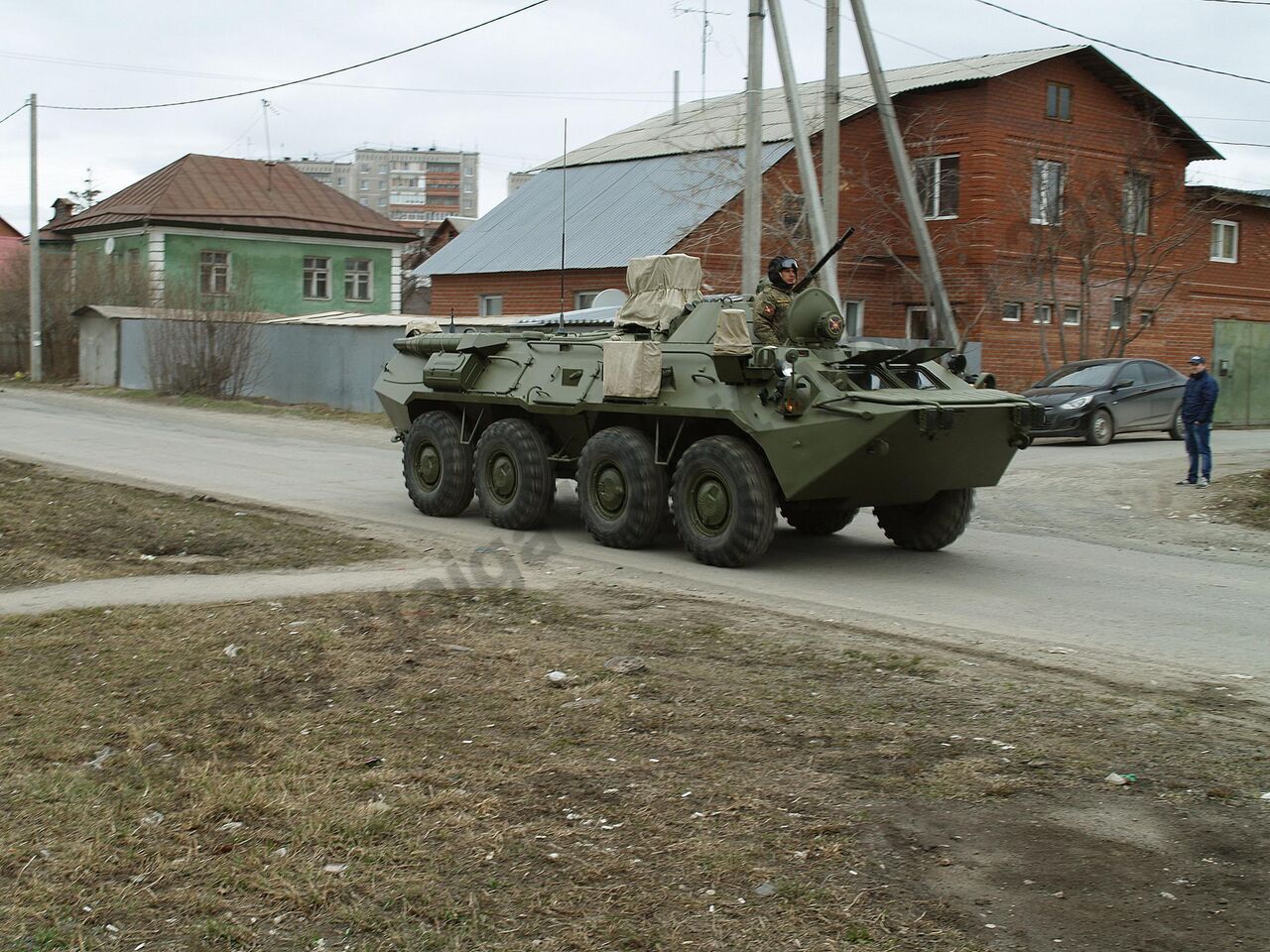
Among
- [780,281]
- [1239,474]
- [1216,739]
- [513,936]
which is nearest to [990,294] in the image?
[1239,474]

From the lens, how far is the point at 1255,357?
99.8 ft

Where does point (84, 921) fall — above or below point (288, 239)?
below

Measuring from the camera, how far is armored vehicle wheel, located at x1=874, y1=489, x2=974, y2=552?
39.3 ft

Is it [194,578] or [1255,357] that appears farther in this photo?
[1255,357]

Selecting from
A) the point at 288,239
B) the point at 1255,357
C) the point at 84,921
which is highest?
the point at 288,239

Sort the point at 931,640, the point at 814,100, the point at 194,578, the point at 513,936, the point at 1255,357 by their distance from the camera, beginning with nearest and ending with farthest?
1. the point at 513,936
2. the point at 931,640
3. the point at 194,578
4. the point at 1255,357
5. the point at 814,100

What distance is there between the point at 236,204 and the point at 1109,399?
31.6m

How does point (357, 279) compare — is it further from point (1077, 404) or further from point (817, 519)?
point (817, 519)

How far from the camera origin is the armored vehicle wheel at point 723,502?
10719mm

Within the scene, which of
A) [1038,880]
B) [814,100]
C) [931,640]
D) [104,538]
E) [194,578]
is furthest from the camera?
[814,100]

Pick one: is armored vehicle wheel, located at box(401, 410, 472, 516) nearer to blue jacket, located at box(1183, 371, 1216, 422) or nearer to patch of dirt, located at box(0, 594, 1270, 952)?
patch of dirt, located at box(0, 594, 1270, 952)

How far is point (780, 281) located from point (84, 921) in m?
8.12

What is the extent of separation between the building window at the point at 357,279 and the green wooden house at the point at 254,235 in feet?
0.11

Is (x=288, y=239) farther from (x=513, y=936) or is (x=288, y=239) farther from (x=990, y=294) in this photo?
(x=513, y=936)
